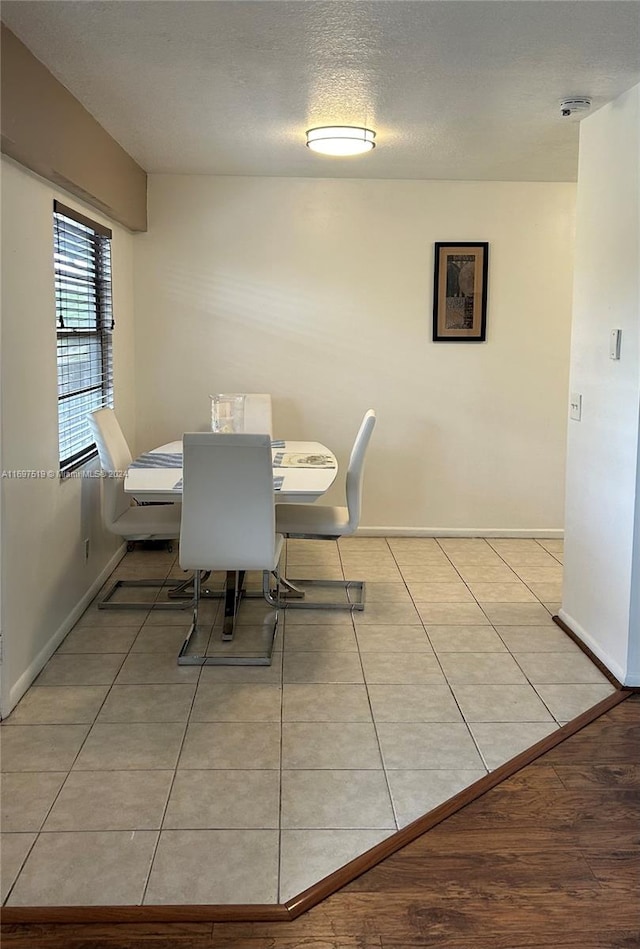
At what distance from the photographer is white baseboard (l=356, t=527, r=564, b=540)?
18.2ft

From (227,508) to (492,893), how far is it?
1786 millimetres

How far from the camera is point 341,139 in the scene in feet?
12.7

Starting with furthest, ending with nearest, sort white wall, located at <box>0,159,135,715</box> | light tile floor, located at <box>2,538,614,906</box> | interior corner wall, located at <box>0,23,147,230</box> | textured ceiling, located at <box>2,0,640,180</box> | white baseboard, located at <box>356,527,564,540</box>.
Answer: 1. white baseboard, located at <box>356,527,564,540</box>
2. white wall, located at <box>0,159,135,715</box>
3. interior corner wall, located at <box>0,23,147,230</box>
4. textured ceiling, located at <box>2,0,640,180</box>
5. light tile floor, located at <box>2,538,614,906</box>

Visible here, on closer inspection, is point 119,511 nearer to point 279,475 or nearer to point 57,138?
point 279,475

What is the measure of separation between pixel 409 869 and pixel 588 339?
7.57 feet

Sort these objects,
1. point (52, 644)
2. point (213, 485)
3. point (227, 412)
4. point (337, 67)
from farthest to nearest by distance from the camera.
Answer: point (227, 412)
point (52, 644)
point (213, 485)
point (337, 67)

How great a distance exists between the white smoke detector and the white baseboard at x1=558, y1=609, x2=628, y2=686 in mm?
2158

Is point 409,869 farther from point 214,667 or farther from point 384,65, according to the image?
point 384,65

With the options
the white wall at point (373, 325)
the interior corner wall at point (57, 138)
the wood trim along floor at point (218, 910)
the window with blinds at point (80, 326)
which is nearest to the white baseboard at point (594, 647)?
the wood trim along floor at point (218, 910)

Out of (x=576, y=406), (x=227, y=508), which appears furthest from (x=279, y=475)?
(x=576, y=406)

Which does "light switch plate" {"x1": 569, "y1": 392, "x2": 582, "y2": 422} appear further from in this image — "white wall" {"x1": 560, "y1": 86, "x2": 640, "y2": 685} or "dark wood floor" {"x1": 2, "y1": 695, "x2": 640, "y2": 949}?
"dark wood floor" {"x1": 2, "y1": 695, "x2": 640, "y2": 949}

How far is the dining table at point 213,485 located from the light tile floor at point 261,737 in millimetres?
189

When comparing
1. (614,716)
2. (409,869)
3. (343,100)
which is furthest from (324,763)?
(343,100)

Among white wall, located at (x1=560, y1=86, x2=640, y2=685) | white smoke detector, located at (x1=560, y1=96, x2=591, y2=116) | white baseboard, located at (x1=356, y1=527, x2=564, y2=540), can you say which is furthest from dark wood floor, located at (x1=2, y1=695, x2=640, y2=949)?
white baseboard, located at (x1=356, y1=527, x2=564, y2=540)
